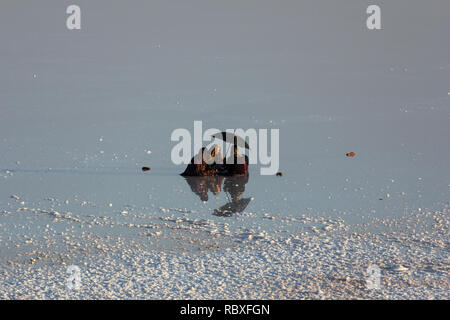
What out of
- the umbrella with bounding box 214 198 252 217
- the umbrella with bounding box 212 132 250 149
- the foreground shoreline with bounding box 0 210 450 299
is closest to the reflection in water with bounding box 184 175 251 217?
the umbrella with bounding box 214 198 252 217

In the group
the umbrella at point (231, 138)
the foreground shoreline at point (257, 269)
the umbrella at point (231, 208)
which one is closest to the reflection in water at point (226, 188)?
the umbrella at point (231, 208)

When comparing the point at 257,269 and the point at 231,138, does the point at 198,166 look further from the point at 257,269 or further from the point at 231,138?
the point at 257,269

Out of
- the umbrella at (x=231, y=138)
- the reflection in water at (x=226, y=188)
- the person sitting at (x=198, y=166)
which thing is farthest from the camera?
the umbrella at (x=231, y=138)

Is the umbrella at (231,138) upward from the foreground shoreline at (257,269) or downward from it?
upward

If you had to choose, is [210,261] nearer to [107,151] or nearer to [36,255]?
[36,255]

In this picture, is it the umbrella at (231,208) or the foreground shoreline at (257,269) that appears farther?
the umbrella at (231,208)

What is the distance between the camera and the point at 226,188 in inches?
310

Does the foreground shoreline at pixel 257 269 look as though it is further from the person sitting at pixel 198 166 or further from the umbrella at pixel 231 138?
the umbrella at pixel 231 138

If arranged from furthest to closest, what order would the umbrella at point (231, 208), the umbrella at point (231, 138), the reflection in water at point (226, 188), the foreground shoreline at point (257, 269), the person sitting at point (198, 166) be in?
the umbrella at point (231, 138), the person sitting at point (198, 166), the reflection in water at point (226, 188), the umbrella at point (231, 208), the foreground shoreline at point (257, 269)

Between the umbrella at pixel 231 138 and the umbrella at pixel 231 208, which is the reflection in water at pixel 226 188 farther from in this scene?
the umbrella at pixel 231 138

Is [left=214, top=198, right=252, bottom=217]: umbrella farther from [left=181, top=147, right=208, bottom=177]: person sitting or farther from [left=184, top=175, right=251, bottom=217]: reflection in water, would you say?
[left=181, top=147, right=208, bottom=177]: person sitting

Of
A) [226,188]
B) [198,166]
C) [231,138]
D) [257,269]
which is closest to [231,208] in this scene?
[226,188]

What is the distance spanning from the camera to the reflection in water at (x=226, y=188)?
721 centimetres

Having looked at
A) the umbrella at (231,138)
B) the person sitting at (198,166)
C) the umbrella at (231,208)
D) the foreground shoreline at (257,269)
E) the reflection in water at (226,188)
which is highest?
the umbrella at (231,138)
